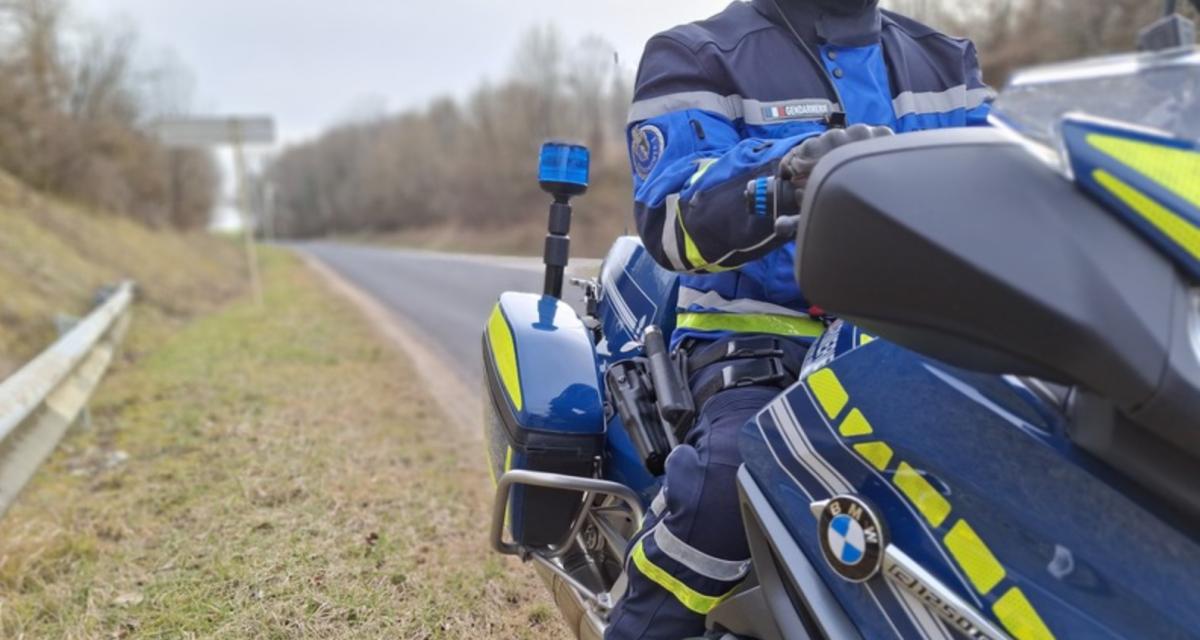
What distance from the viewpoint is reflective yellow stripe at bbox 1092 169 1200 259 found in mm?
911

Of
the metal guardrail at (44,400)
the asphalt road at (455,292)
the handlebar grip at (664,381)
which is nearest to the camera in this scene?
the handlebar grip at (664,381)

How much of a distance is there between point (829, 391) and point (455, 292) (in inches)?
568

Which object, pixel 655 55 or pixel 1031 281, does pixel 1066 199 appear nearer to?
pixel 1031 281

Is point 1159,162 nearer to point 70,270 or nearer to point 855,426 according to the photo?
point 855,426

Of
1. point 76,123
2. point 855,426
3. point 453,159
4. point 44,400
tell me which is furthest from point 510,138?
point 855,426

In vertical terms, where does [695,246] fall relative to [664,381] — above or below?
above

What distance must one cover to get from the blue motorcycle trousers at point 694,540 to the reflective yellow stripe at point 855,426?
36 centimetres

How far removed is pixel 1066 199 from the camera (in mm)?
949

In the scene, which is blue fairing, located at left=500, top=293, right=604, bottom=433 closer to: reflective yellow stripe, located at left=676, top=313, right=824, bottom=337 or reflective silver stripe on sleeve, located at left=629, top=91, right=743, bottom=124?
reflective yellow stripe, located at left=676, top=313, right=824, bottom=337

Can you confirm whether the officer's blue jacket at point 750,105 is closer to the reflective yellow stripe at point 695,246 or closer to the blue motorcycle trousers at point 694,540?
the reflective yellow stripe at point 695,246

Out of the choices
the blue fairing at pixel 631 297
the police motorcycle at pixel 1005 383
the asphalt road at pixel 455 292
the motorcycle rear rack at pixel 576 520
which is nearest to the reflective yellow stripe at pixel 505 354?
the motorcycle rear rack at pixel 576 520

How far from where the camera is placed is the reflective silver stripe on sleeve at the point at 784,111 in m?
1.94

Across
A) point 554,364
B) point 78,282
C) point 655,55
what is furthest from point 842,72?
point 78,282

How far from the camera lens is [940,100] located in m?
2.16
